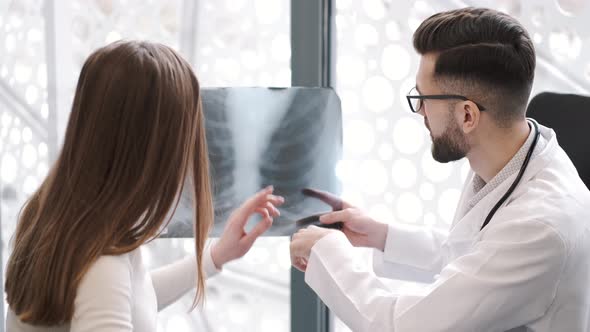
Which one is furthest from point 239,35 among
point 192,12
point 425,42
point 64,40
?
point 425,42

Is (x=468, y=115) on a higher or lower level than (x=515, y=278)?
higher

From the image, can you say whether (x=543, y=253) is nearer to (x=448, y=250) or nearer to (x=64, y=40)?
(x=448, y=250)

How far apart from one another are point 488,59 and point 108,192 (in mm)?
719

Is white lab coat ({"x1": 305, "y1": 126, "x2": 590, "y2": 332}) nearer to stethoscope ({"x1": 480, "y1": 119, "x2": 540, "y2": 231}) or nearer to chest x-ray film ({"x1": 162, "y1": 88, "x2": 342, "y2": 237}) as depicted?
stethoscope ({"x1": 480, "y1": 119, "x2": 540, "y2": 231})

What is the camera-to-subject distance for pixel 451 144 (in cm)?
149

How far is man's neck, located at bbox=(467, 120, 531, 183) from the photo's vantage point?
146 centimetres

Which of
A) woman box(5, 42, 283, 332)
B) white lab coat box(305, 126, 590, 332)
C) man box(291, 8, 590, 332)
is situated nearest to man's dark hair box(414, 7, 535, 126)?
man box(291, 8, 590, 332)

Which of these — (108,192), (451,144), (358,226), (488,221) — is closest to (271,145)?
(358,226)

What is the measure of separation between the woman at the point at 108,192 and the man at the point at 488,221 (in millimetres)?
405

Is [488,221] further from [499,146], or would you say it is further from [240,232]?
[240,232]

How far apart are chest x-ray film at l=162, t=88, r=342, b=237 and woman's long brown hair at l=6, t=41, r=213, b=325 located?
580mm

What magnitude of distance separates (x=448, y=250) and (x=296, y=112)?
472 millimetres

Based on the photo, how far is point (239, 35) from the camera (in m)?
2.03

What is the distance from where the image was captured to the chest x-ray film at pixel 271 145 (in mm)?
1770
